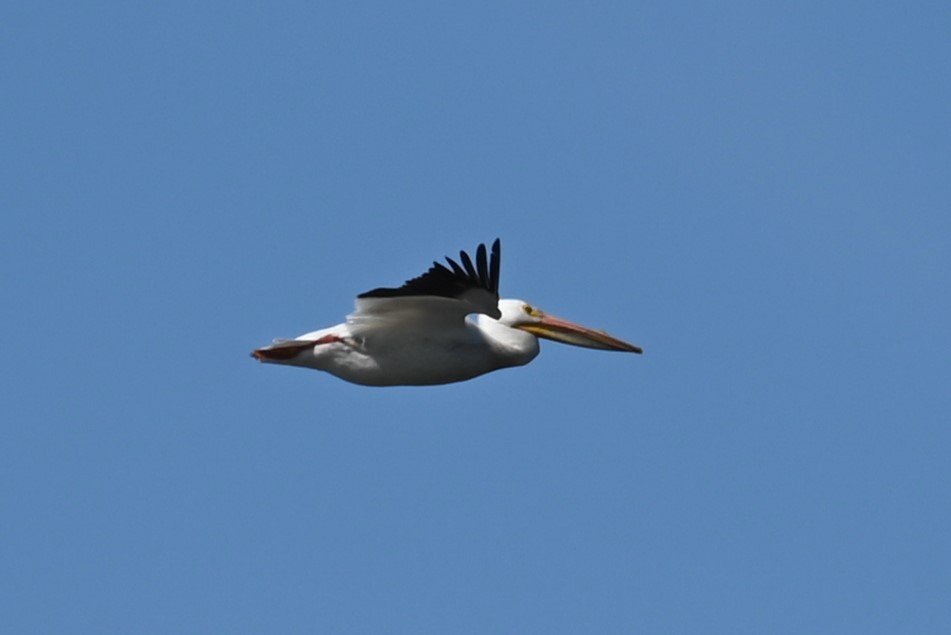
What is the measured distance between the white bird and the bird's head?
15.1 inches

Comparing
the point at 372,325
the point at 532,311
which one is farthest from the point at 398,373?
the point at 532,311

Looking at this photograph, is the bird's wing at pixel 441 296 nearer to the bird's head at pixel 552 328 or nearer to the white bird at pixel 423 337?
the white bird at pixel 423 337

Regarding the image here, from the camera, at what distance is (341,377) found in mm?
17531

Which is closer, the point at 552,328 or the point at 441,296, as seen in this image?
the point at 441,296

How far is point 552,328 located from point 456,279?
250 cm

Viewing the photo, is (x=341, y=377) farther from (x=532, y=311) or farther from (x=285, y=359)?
(x=532, y=311)

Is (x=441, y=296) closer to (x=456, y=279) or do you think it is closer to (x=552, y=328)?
(x=456, y=279)

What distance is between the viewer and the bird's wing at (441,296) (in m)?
16.3

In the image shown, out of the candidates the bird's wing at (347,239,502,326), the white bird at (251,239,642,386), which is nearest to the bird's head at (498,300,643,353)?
the white bird at (251,239,642,386)

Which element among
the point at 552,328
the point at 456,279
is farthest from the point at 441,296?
the point at 552,328

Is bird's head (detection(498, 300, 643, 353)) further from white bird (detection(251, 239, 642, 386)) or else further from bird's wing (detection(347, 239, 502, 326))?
bird's wing (detection(347, 239, 502, 326))

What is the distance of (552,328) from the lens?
18781mm

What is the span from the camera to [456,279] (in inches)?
646

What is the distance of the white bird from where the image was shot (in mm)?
16438
